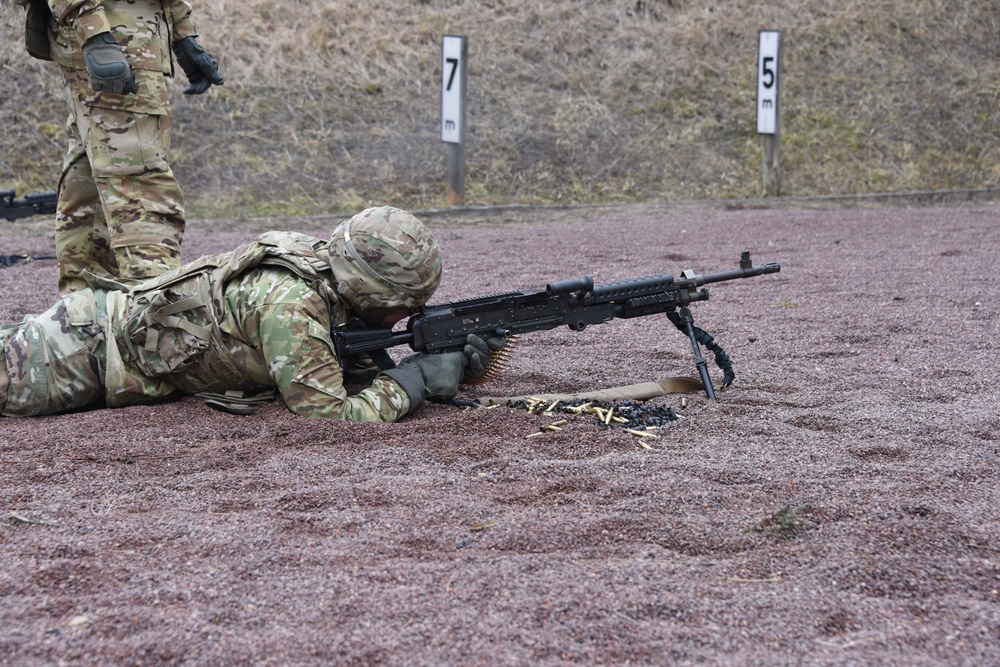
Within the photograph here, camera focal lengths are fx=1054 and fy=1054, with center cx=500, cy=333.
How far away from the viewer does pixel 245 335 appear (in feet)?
12.0

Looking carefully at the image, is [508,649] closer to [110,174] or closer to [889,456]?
[889,456]

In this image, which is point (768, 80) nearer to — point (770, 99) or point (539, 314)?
point (770, 99)

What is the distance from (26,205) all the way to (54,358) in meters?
4.65

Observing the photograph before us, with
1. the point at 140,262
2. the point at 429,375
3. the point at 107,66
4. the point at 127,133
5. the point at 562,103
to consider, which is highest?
the point at 562,103

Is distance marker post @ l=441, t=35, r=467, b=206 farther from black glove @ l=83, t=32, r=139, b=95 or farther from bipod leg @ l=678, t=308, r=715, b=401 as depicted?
bipod leg @ l=678, t=308, r=715, b=401

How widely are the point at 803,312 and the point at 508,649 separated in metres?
4.21

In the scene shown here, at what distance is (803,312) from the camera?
588cm

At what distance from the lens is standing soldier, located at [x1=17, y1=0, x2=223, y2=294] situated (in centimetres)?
480

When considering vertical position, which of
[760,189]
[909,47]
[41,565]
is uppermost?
[909,47]

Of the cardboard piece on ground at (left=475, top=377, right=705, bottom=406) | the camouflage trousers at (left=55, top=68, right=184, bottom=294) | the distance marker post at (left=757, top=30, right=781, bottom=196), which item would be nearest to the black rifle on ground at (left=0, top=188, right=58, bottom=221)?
the camouflage trousers at (left=55, top=68, right=184, bottom=294)

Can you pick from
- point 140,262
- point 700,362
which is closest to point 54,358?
point 140,262

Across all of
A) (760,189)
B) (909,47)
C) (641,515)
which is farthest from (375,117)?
(641,515)

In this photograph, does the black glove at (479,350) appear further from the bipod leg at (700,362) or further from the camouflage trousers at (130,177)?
the camouflage trousers at (130,177)

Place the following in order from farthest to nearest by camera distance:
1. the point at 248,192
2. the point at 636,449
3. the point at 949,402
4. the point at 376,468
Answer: the point at 248,192, the point at 949,402, the point at 636,449, the point at 376,468
